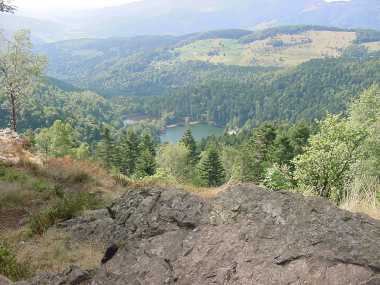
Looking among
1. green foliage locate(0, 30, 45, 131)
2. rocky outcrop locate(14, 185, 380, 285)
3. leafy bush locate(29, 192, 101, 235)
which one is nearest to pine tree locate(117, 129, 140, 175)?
green foliage locate(0, 30, 45, 131)

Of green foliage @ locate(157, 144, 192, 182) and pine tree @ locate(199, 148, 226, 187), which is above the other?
pine tree @ locate(199, 148, 226, 187)

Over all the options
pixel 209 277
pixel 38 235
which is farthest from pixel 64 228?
pixel 209 277

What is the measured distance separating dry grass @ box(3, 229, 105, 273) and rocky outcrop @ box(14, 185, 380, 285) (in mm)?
999

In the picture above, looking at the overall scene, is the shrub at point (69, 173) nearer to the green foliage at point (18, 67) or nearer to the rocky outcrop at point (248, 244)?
the rocky outcrop at point (248, 244)

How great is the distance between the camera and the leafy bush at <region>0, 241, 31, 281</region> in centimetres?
771

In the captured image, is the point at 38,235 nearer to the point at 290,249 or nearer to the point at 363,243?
the point at 290,249

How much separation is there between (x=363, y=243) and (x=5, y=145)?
21.0 m

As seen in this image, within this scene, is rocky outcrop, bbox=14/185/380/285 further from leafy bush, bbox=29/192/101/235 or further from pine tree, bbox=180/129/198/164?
pine tree, bbox=180/129/198/164

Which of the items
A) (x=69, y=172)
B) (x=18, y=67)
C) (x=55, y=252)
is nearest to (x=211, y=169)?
(x=18, y=67)

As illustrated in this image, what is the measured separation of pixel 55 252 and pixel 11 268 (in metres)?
1.39

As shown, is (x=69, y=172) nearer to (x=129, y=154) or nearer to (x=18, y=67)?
(x=18, y=67)

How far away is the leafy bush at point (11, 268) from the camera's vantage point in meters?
7.71

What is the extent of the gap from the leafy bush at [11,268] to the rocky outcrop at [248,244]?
182 centimetres

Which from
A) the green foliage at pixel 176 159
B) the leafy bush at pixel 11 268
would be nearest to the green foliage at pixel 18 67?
the leafy bush at pixel 11 268
